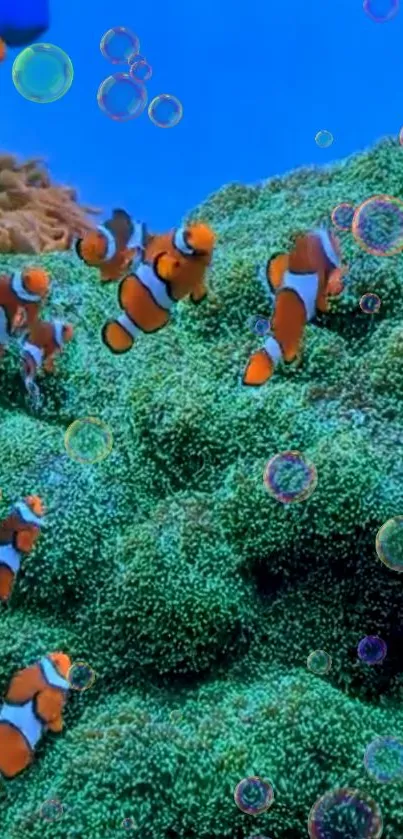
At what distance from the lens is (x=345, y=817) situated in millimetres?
1597

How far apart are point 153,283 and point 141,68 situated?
8.15ft

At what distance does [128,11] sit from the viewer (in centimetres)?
411

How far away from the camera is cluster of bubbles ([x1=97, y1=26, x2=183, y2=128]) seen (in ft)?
10.5

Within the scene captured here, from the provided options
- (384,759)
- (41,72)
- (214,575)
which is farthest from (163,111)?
(384,759)

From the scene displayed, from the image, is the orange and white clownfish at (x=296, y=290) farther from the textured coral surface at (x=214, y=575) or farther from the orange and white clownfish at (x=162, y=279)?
the orange and white clownfish at (x=162, y=279)

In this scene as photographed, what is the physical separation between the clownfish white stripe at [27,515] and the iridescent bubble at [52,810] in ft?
2.03

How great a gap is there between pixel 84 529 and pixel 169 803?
2.15 feet

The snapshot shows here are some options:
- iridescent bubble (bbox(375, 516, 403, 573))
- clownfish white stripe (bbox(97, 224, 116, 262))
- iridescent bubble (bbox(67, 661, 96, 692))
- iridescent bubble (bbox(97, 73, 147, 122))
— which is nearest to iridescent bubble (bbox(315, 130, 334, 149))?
iridescent bubble (bbox(97, 73, 147, 122))

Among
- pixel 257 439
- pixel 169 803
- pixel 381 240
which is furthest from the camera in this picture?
pixel 381 240

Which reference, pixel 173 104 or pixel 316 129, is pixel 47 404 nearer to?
pixel 173 104

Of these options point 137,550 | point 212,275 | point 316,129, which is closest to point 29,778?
point 137,550

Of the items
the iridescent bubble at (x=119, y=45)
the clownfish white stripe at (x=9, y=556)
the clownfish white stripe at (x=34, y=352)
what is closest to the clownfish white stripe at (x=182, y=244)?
the clownfish white stripe at (x=34, y=352)

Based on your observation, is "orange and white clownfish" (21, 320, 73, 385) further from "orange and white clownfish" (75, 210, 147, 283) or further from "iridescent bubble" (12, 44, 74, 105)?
"iridescent bubble" (12, 44, 74, 105)

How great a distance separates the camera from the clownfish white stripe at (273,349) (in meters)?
2.08
